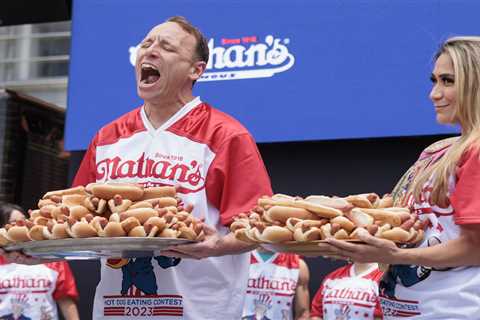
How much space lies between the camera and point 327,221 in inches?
86.7

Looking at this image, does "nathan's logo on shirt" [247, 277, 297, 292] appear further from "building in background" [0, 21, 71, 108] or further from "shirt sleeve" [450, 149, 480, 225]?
"building in background" [0, 21, 71, 108]

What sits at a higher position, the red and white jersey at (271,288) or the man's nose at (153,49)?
the man's nose at (153,49)

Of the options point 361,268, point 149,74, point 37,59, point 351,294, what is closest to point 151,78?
point 149,74

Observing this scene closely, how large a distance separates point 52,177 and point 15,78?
3538mm

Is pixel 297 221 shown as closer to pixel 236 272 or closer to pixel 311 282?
pixel 236 272

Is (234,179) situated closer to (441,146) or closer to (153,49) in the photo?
(153,49)

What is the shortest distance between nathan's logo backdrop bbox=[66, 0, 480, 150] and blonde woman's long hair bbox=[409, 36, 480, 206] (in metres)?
2.53

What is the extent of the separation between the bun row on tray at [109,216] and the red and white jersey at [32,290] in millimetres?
2793

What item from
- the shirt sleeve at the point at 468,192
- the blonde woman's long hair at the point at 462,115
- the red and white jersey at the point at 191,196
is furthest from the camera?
the red and white jersey at the point at 191,196

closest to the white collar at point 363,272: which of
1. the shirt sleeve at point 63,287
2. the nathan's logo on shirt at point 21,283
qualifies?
the shirt sleeve at point 63,287

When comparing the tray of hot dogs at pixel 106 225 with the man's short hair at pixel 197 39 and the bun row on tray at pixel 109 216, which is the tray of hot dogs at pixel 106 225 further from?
the man's short hair at pixel 197 39

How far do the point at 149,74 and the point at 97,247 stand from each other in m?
0.59

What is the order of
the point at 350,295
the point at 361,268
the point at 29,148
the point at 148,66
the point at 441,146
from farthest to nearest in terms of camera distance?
the point at 29,148 → the point at 361,268 → the point at 350,295 → the point at 148,66 → the point at 441,146

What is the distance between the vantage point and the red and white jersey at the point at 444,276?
2105 mm
